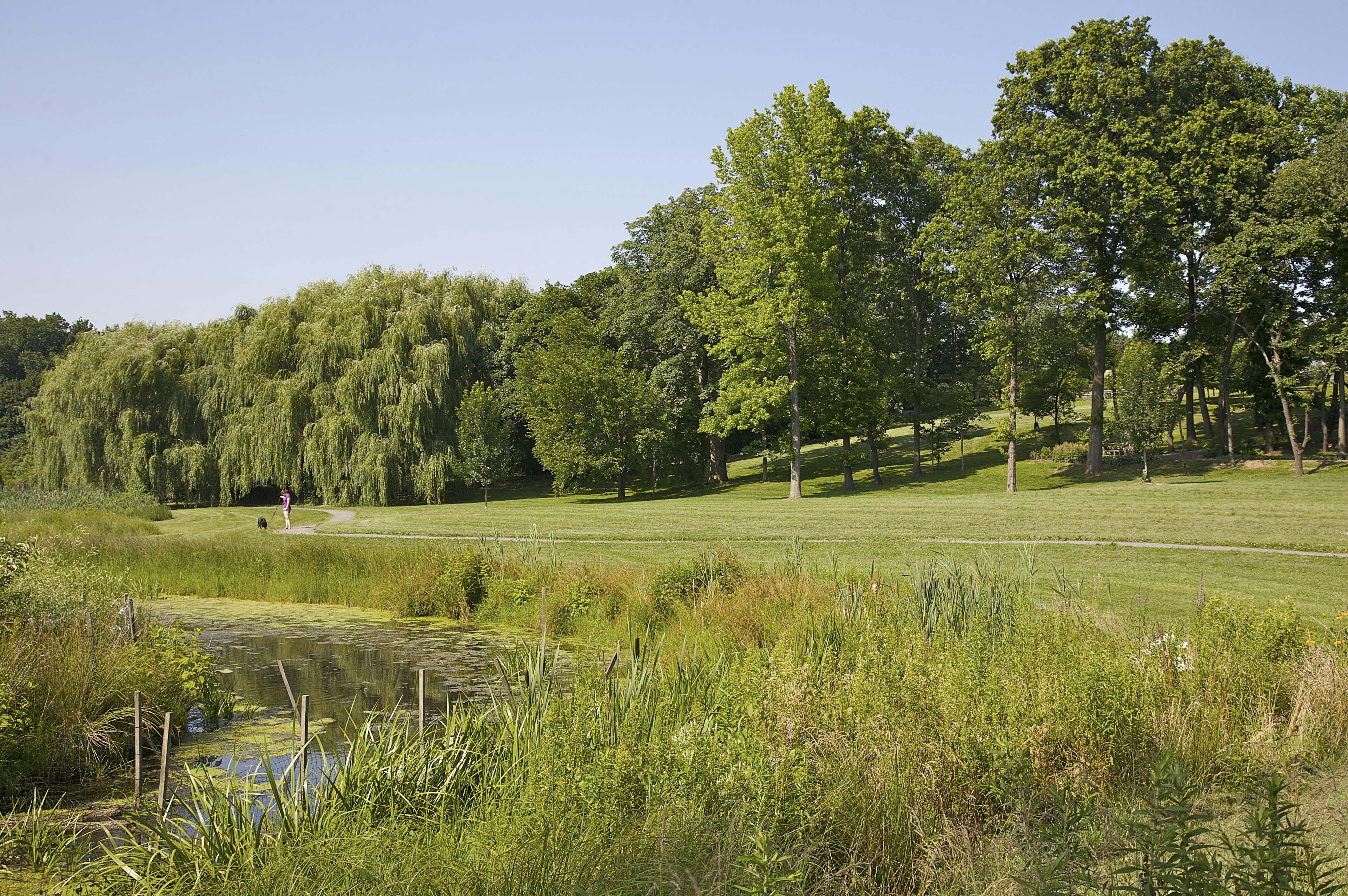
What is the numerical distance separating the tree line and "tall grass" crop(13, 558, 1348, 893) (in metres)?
27.7

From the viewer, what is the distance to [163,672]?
8.81 metres

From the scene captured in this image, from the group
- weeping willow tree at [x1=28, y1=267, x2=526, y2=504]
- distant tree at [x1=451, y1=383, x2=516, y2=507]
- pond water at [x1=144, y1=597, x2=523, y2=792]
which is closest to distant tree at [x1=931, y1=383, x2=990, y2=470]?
distant tree at [x1=451, y1=383, x2=516, y2=507]

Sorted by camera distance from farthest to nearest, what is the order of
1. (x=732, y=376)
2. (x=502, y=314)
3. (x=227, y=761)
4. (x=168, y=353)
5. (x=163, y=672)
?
(x=502, y=314) → (x=168, y=353) → (x=732, y=376) → (x=163, y=672) → (x=227, y=761)

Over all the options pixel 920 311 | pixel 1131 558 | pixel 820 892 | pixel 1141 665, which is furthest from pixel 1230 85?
pixel 820 892

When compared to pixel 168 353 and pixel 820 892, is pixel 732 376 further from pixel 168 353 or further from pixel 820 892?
pixel 820 892

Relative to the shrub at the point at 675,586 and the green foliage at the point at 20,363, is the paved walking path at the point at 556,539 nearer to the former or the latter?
the shrub at the point at 675,586

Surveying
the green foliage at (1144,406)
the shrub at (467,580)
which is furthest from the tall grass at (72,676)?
the green foliage at (1144,406)

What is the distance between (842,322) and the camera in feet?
126

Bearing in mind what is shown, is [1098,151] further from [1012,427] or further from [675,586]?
[675,586]

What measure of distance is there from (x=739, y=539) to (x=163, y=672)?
1307 centimetres

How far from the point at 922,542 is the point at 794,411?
17639mm

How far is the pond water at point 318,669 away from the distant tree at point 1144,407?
94.0ft

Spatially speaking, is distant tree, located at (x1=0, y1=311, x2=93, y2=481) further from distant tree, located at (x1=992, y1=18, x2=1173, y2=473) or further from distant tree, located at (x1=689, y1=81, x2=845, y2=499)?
distant tree, located at (x1=992, y1=18, x2=1173, y2=473)

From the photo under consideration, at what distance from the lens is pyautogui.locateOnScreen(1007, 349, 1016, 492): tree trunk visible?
112 ft
